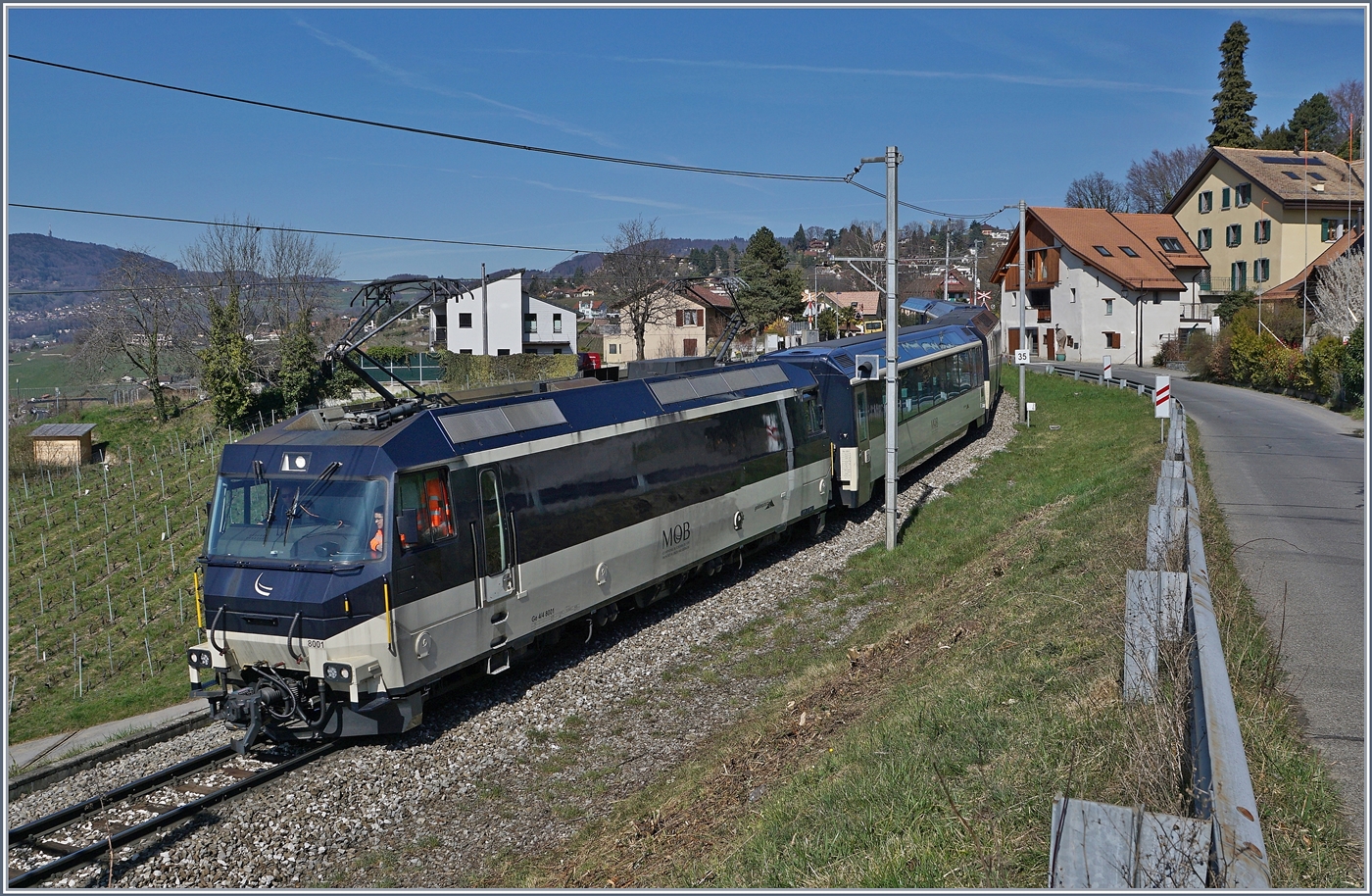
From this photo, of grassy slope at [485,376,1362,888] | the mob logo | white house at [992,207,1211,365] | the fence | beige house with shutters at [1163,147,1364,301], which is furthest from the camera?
white house at [992,207,1211,365]

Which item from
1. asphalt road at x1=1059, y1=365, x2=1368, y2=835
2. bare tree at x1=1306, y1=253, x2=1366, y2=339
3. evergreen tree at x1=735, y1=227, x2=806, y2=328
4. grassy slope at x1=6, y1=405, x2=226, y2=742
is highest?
evergreen tree at x1=735, y1=227, x2=806, y2=328

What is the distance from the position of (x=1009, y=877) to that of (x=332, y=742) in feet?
24.0

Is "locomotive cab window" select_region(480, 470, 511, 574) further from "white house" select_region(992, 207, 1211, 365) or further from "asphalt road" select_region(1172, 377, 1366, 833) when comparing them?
"white house" select_region(992, 207, 1211, 365)

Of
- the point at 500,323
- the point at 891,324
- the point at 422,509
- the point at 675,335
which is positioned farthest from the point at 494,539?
the point at 675,335

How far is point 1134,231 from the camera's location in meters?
63.6

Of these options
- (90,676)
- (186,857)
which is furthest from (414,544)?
(90,676)

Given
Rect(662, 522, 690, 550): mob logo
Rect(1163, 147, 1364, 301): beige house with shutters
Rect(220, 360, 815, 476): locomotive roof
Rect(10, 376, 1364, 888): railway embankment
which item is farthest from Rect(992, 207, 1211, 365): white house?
Rect(220, 360, 815, 476): locomotive roof

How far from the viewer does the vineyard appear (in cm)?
1894

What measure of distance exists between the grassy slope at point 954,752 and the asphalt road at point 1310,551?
288 mm

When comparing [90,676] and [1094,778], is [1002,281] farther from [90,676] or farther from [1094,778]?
[1094,778]

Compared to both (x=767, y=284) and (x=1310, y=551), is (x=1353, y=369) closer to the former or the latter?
(x=1310, y=551)

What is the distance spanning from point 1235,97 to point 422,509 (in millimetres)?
76959

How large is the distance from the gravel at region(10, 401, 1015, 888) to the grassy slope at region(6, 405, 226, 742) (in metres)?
7.24

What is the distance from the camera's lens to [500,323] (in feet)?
215
